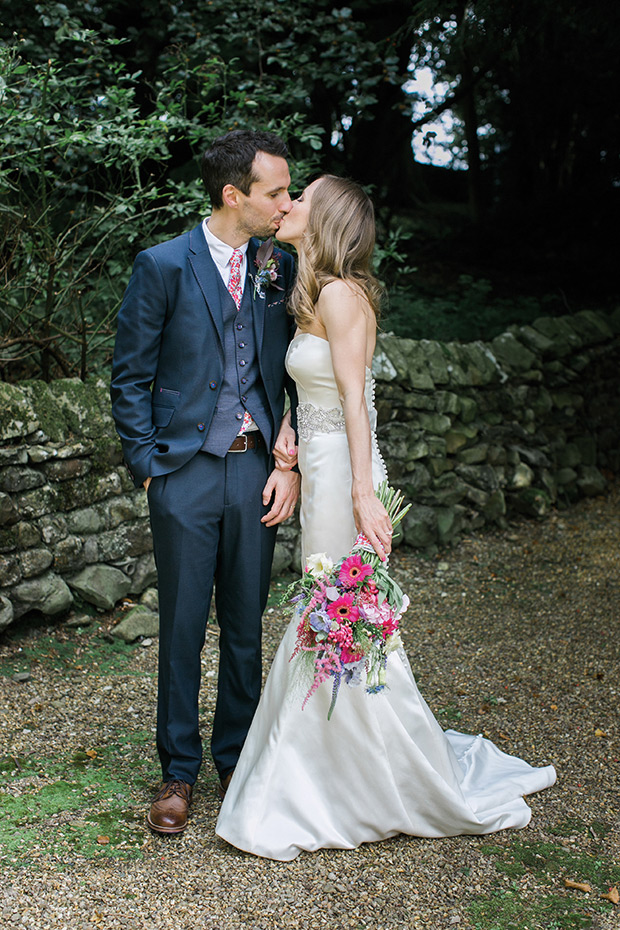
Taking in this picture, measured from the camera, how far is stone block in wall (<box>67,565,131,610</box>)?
14.3ft

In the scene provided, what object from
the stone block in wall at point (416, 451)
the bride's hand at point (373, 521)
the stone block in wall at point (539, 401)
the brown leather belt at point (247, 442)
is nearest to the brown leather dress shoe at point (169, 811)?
the bride's hand at point (373, 521)

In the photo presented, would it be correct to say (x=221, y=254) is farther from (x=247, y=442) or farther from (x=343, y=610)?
(x=343, y=610)

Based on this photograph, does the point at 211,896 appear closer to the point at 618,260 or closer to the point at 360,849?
the point at 360,849

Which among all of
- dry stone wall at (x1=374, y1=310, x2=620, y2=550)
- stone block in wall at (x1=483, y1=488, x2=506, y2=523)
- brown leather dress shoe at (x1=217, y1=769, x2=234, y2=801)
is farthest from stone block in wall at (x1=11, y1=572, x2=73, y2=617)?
Result: stone block in wall at (x1=483, y1=488, x2=506, y2=523)

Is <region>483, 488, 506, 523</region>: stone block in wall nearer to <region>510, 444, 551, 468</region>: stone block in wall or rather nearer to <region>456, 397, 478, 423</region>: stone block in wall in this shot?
<region>510, 444, 551, 468</region>: stone block in wall

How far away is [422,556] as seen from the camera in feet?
18.9

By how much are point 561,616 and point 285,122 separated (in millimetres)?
3494

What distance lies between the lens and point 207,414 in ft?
8.79

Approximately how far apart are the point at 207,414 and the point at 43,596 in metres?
1.95

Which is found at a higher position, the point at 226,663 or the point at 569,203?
the point at 569,203

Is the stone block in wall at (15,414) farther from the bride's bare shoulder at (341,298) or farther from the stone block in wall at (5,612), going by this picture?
the bride's bare shoulder at (341,298)

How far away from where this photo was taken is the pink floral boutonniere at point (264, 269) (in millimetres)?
2760

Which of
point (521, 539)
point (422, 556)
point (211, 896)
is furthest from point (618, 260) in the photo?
point (211, 896)

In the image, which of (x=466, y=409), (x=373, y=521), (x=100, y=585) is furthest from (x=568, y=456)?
(x=373, y=521)
